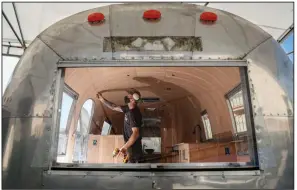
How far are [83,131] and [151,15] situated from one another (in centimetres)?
307

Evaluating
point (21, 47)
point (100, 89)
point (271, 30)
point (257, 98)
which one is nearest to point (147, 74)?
point (100, 89)

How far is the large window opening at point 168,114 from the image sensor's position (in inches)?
149

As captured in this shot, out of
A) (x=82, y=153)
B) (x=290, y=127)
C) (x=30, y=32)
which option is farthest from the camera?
(x=30, y=32)

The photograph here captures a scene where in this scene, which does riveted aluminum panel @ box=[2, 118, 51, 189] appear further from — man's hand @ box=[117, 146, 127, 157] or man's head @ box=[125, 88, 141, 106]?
man's head @ box=[125, 88, 141, 106]

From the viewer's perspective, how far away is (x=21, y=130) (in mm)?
2094

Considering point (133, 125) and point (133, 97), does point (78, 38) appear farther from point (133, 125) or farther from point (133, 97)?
point (133, 97)

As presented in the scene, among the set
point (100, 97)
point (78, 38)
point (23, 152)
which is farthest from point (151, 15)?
point (100, 97)

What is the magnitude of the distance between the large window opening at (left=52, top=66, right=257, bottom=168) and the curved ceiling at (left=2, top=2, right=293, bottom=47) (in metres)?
1.68

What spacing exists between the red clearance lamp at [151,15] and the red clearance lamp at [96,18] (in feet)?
1.33

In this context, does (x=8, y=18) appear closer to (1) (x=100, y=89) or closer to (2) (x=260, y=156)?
(1) (x=100, y=89)

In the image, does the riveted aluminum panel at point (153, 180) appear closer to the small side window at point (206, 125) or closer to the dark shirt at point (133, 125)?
the dark shirt at point (133, 125)

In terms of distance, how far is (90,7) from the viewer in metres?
5.09

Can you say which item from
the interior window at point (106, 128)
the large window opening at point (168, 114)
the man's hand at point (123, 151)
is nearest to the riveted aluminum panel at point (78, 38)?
the large window opening at point (168, 114)

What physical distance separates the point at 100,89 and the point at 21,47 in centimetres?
309
